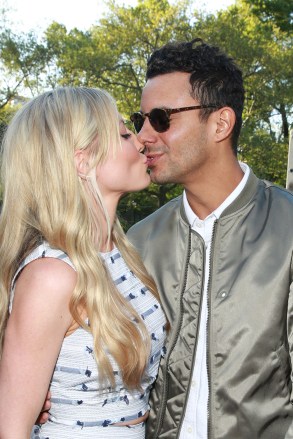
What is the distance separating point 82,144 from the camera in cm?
257

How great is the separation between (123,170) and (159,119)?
891 millimetres

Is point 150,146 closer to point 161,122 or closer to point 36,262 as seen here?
point 161,122

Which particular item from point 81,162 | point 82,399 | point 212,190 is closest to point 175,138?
point 212,190

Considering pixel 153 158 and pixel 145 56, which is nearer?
pixel 153 158

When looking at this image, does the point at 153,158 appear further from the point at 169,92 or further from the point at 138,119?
the point at 169,92

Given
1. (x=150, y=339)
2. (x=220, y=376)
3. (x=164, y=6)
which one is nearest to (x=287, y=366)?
(x=220, y=376)

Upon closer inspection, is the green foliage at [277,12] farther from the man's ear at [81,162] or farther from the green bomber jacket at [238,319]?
the man's ear at [81,162]

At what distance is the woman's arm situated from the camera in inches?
90.0

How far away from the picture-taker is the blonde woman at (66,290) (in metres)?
2.31

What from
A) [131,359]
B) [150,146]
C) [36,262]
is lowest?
[131,359]

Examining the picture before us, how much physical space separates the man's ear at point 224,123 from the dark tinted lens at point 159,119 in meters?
0.30

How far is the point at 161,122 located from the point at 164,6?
25.1m

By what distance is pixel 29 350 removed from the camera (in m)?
2.29

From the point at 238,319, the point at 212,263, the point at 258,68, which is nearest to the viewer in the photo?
the point at 238,319
